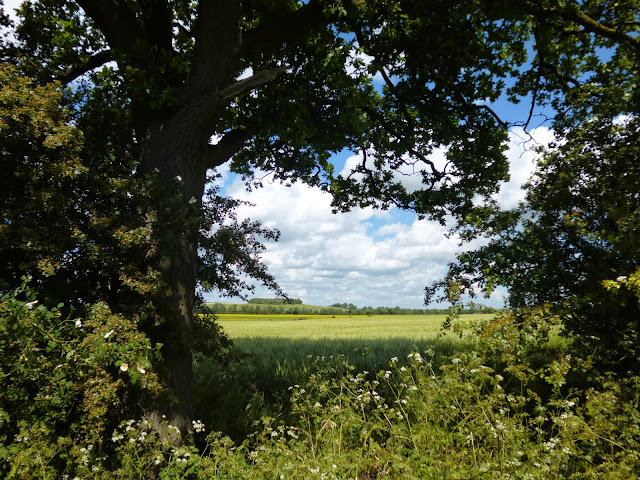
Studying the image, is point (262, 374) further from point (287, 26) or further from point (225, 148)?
point (287, 26)

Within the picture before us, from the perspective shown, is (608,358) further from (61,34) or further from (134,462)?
(61,34)

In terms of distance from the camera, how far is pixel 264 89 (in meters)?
8.12

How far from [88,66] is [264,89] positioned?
3749 millimetres

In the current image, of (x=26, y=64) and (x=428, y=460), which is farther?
(x=26, y=64)

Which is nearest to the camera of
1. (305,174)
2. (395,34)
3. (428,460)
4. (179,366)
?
(428,460)

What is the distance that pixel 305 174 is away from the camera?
10.7 metres

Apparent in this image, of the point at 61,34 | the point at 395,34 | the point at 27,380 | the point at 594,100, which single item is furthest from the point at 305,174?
the point at 27,380

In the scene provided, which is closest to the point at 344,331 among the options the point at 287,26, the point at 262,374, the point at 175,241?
the point at 262,374

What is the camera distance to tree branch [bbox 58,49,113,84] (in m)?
6.99

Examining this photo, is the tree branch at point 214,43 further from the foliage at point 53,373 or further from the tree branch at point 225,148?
the foliage at point 53,373

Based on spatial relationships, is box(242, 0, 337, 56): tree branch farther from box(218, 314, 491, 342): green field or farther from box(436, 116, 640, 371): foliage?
box(218, 314, 491, 342): green field

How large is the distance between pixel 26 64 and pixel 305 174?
22.3 ft

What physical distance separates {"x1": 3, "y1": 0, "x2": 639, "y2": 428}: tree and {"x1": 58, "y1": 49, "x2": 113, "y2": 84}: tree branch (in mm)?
35

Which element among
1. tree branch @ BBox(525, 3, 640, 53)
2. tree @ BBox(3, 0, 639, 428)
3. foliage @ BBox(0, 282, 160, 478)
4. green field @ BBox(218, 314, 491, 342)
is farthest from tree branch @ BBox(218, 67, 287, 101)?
green field @ BBox(218, 314, 491, 342)
